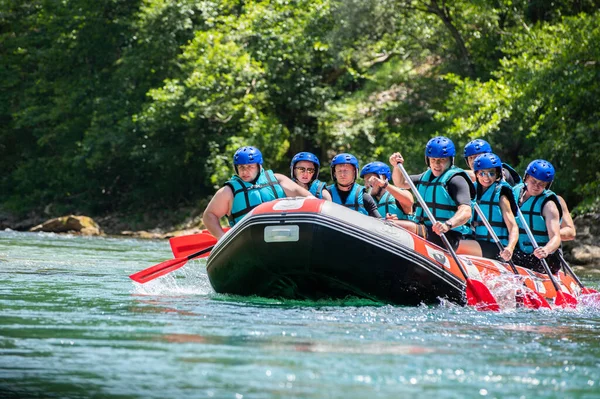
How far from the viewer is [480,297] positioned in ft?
25.7

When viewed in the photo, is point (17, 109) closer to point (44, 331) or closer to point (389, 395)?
point (44, 331)

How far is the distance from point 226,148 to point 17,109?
929 centimetres

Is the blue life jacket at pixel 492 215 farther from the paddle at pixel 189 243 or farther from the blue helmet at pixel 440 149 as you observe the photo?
the paddle at pixel 189 243

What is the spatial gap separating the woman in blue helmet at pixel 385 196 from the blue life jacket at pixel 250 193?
4.00 ft

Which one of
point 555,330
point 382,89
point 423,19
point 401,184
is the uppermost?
point 423,19

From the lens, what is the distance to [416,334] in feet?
20.4

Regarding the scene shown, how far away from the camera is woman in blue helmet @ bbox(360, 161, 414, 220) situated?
9430 mm

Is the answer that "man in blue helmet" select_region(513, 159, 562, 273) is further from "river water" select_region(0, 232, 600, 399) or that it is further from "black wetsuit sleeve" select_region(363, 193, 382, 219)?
"black wetsuit sleeve" select_region(363, 193, 382, 219)

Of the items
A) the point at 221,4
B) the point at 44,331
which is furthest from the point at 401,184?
the point at 221,4

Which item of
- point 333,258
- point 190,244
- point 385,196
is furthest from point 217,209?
point 385,196

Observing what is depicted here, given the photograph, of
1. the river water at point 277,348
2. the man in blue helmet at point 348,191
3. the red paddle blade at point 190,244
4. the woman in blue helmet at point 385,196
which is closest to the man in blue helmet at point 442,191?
the man in blue helmet at point 348,191

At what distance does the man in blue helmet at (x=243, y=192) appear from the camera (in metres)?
8.47

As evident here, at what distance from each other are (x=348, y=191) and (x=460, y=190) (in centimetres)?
110

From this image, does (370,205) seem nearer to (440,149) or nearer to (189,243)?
(440,149)
